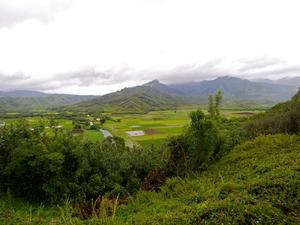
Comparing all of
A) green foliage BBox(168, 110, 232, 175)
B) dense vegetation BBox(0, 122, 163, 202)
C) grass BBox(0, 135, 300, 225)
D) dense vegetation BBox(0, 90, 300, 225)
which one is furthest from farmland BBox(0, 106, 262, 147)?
grass BBox(0, 135, 300, 225)

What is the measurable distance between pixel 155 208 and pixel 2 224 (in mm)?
6485

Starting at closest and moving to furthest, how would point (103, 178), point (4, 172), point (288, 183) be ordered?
1. point (288, 183)
2. point (4, 172)
3. point (103, 178)

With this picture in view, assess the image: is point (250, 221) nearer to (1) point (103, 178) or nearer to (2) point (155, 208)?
(2) point (155, 208)

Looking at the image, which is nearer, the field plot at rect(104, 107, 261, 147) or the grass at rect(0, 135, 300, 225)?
the grass at rect(0, 135, 300, 225)

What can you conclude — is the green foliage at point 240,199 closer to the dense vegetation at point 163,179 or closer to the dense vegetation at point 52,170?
the dense vegetation at point 163,179

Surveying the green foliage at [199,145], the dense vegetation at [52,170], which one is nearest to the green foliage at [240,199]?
the green foliage at [199,145]

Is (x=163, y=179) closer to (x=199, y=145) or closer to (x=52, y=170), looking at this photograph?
(x=199, y=145)

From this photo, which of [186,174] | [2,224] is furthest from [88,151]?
[2,224]

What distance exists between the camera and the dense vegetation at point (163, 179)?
29.3 ft

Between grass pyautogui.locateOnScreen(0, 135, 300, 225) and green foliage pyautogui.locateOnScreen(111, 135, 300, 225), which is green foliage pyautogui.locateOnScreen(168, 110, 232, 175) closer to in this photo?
grass pyautogui.locateOnScreen(0, 135, 300, 225)

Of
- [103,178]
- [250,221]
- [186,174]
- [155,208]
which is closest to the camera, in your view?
[250,221]

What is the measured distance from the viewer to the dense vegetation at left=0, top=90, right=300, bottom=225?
8.94 metres

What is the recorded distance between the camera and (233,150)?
19406 mm

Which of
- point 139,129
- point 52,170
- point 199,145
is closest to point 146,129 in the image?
point 139,129
